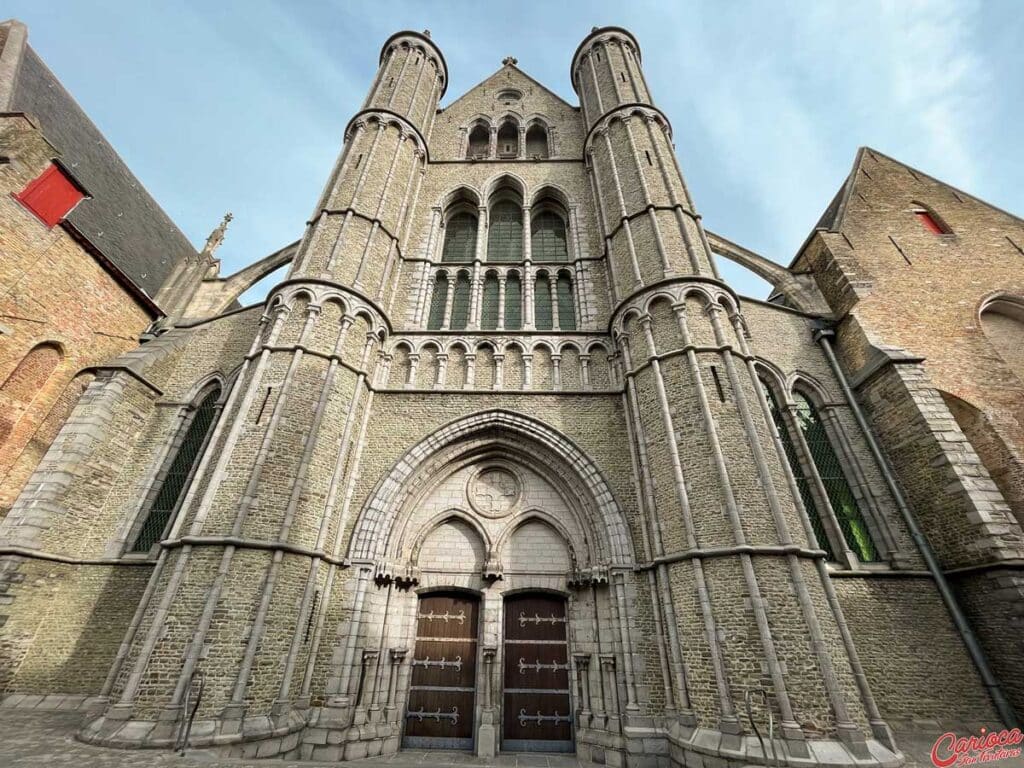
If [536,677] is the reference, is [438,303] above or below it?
above

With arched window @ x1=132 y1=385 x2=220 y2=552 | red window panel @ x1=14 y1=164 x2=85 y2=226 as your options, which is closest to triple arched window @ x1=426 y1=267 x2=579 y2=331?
arched window @ x1=132 y1=385 x2=220 y2=552

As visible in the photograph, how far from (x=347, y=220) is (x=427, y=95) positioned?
797 cm

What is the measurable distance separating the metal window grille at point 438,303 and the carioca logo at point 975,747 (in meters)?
10.7

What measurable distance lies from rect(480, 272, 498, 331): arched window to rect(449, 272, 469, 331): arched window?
41 cm

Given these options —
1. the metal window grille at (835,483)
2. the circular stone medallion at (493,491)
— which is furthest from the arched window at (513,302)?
the metal window grille at (835,483)

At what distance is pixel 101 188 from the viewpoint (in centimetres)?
1347

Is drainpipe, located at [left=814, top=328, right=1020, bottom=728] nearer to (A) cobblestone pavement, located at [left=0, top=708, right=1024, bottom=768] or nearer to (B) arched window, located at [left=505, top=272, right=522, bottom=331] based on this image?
(A) cobblestone pavement, located at [left=0, top=708, right=1024, bottom=768]

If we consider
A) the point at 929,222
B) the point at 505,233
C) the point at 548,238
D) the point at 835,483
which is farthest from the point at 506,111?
the point at 835,483

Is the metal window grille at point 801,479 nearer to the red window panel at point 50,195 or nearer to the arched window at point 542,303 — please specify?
the arched window at point 542,303

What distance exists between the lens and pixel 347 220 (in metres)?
10.4

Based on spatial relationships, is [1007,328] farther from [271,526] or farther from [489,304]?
[271,526]

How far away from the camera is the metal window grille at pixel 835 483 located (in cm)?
805

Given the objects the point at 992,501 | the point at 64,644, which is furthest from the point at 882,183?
the point at 64,644

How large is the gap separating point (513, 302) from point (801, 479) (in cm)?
733
